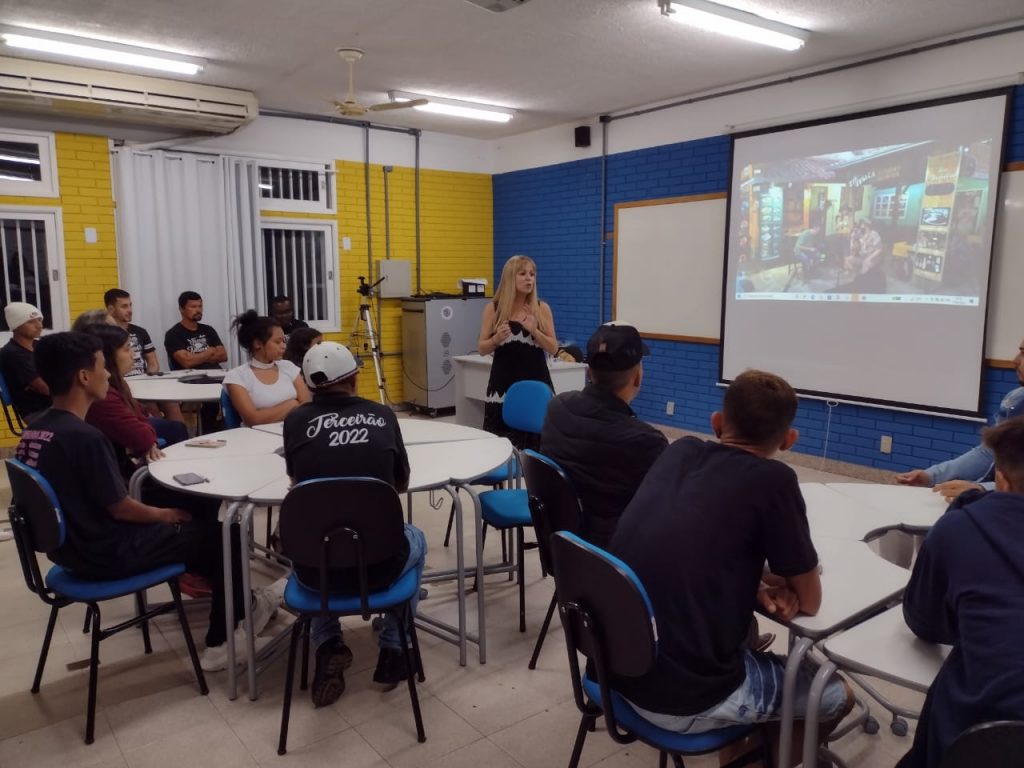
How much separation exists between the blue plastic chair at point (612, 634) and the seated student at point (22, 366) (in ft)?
12.0

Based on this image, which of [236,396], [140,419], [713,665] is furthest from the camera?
[236,396]

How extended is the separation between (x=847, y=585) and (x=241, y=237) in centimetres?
619

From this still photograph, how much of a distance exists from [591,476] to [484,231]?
652 cm

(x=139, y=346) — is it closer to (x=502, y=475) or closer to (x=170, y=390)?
(x=170, y=390)

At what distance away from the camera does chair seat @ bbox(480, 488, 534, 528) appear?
293 centimetres

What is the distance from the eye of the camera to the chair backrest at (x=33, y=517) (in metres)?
2.17

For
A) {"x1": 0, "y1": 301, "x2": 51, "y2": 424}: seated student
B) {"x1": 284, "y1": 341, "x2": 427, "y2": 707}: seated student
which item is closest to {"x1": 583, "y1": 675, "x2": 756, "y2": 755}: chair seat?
{"x1": 284, "y1": 341, "x2": 427, "y2": 707}: seated student

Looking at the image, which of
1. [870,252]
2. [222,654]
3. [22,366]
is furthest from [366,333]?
[222,654]

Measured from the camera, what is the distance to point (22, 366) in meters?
4.10

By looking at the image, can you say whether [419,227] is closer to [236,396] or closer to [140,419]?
[236,396]

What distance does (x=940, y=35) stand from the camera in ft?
15.0

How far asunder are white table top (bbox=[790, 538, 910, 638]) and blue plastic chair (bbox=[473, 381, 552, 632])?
126cm

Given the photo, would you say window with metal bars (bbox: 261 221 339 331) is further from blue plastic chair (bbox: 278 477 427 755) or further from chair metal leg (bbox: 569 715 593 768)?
chair metal leg (bbox: 569 715 593 768)

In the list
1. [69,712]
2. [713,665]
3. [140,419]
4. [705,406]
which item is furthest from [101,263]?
[713,665]
